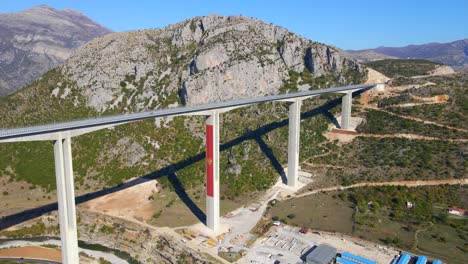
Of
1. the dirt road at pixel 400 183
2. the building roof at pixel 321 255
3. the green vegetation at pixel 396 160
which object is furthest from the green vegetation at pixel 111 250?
the green vegetation at pixel 396 160

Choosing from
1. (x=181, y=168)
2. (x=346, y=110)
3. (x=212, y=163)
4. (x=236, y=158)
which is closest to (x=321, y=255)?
(x=212, y=163)

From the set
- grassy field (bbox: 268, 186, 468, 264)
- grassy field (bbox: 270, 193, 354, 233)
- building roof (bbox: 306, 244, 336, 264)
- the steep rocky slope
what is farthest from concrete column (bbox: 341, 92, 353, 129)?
building roof (bbox: 306, 244, 336, 264)

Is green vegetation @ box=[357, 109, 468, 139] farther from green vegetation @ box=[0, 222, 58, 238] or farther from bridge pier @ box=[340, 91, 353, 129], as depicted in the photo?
green vegetation @ box=[0, 222, 58, 238]

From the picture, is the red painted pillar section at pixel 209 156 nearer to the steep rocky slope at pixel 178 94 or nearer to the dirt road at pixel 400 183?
the steep rocky slope at pixel 178 94

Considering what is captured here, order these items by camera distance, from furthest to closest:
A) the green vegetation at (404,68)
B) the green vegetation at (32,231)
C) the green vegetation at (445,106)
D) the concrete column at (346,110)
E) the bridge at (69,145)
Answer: the green vegetation at (404,68) → the concrete column at (346,110) → the green vegetation at (445,106) → the green vegetation at (32,231) → the bridge at (69,145)

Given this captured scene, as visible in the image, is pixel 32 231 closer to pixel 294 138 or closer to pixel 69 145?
pixel 69 145

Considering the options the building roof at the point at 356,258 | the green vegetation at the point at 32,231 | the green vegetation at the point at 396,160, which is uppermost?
the green vegetation at the point at 396,160

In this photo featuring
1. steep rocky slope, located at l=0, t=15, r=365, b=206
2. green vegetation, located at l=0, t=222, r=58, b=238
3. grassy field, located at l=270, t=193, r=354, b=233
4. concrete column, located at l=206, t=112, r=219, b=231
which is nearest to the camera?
Result: concrete column, located at l=206, t=112, r=219, b=231
